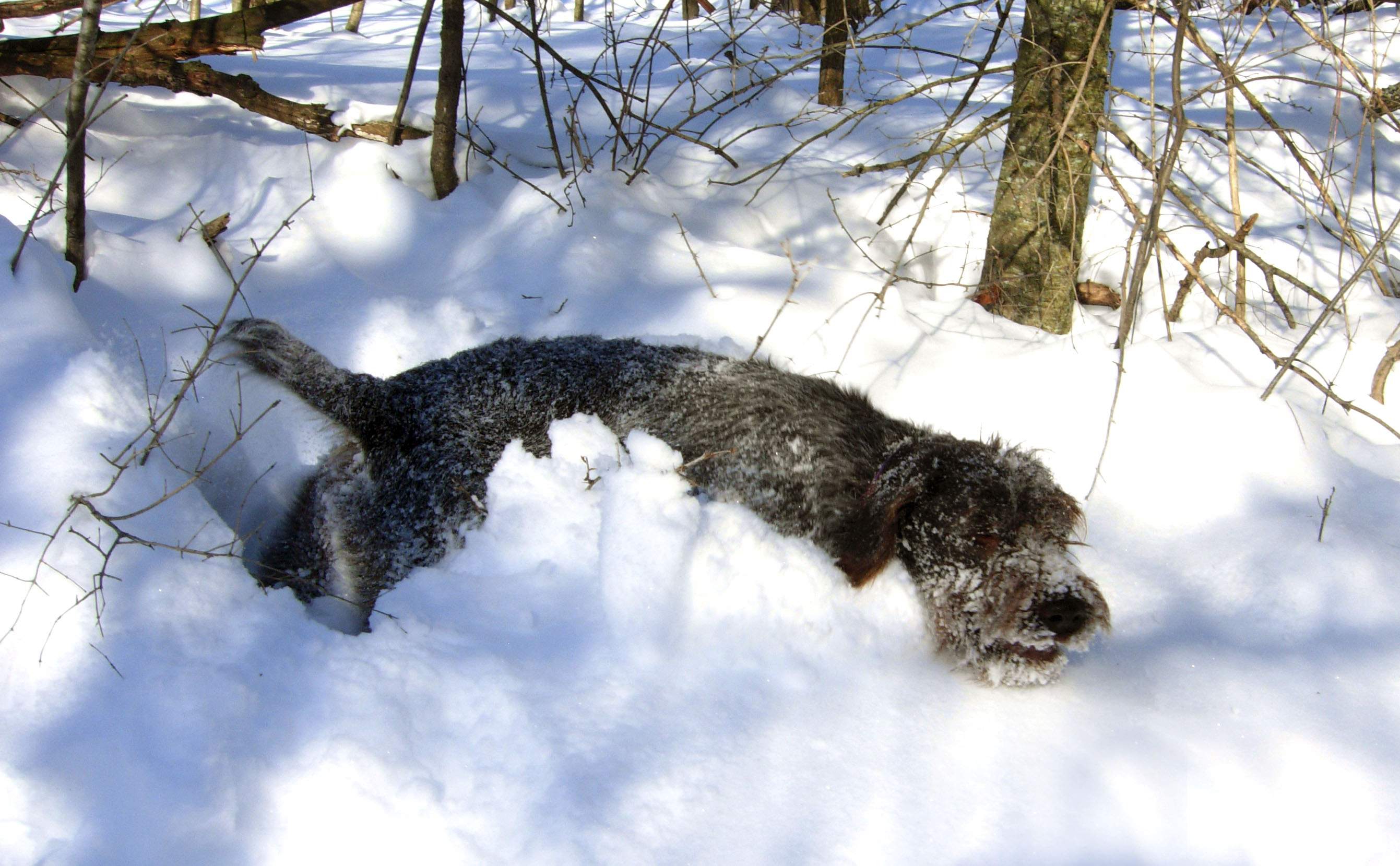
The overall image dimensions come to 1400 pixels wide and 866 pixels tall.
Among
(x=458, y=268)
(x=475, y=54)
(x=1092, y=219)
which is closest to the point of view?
(x=458, y=268)

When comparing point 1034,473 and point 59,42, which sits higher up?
point 59,42

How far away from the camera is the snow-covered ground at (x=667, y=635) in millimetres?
1638

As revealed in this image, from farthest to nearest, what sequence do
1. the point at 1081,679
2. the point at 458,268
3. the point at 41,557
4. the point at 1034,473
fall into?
1. the point at 458,268
2. the point at 1034,473
3. the point at 1081,679
4. the point at 41,557

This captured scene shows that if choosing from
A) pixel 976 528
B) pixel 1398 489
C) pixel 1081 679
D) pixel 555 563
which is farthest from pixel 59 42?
pixel 1398 489

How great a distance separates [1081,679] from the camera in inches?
86.6

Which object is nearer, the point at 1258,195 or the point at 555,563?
the point at 555,563

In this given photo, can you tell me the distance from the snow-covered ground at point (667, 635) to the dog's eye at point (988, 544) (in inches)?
9.6

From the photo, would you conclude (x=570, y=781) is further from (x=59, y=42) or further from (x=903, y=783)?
(x=59, y=42)

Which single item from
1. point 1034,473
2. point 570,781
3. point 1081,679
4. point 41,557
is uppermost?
point 41,557

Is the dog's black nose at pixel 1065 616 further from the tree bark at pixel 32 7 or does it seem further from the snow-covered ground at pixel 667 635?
the tree bark at pixel 32 7

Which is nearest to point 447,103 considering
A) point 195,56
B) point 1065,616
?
point 195,56

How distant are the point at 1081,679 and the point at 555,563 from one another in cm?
149

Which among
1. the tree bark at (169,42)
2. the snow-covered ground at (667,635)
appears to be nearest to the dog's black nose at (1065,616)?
the snow-covered ground at (667,635)

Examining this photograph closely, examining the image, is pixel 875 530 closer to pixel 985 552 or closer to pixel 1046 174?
pixel 985 552
